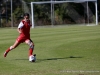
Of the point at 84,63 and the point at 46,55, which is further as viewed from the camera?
the point at 46,55

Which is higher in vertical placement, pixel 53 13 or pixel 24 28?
pixel 53 13

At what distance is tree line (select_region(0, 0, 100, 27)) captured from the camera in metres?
62.7

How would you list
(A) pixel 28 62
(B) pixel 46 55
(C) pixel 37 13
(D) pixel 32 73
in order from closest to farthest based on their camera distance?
1. (D) pixel 32 73
2. (A) pixel 28 62
3. (B) pixel 46 55
4. (C) pixel 37 13

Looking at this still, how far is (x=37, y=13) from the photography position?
6322cm

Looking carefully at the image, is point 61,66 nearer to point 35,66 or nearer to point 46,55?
point 35,66

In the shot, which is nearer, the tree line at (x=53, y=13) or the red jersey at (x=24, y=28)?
the red jersey at (x=24, y=28)

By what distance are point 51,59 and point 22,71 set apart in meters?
3.26

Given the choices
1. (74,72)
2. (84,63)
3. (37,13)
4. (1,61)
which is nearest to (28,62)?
(1,61)

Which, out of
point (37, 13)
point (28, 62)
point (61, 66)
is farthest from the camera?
point (37, 13)

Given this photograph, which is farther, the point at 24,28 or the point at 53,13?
the point at 53,13

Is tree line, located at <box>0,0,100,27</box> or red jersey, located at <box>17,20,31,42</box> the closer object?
red jersey, located at <box>17,20,31,42</box>

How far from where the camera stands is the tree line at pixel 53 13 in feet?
206

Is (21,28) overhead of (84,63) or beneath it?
overhead

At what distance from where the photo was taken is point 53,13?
6353 centimetres
